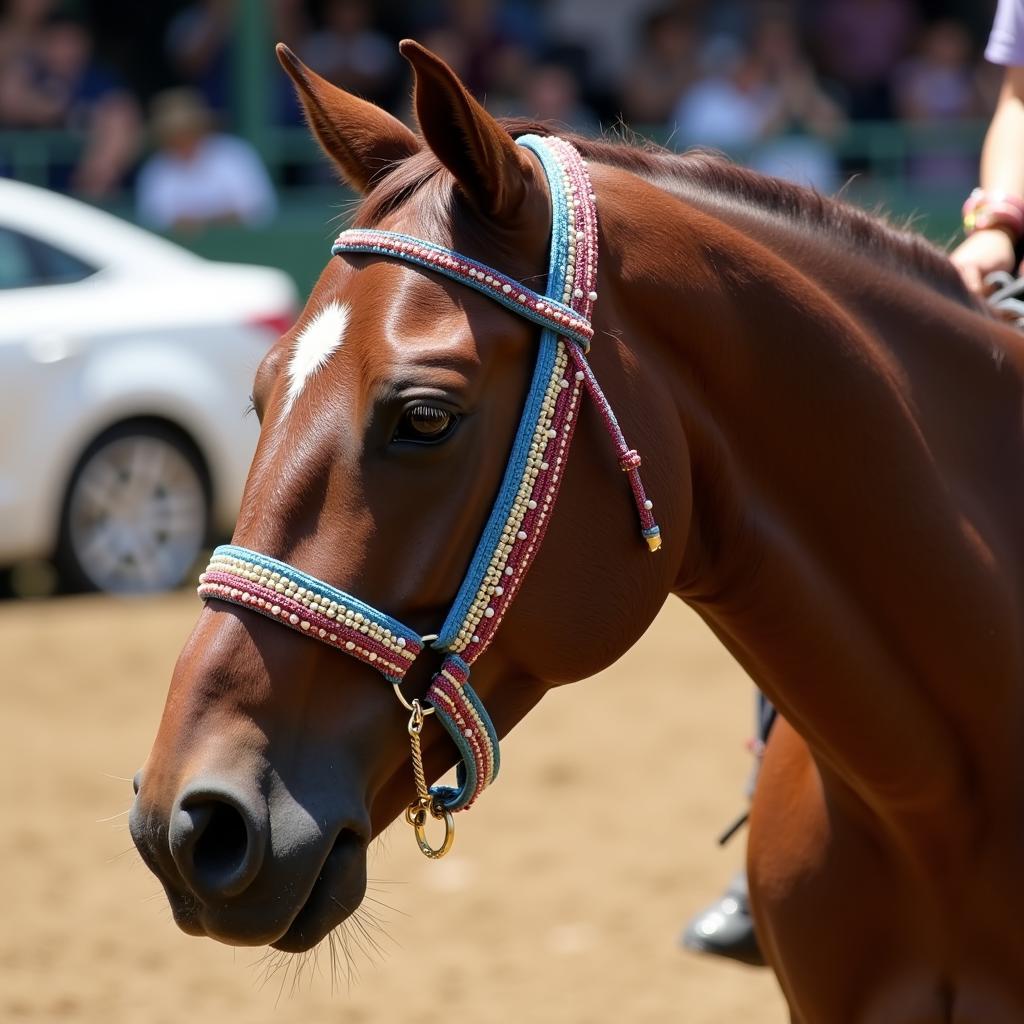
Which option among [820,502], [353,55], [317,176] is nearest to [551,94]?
[353,55]

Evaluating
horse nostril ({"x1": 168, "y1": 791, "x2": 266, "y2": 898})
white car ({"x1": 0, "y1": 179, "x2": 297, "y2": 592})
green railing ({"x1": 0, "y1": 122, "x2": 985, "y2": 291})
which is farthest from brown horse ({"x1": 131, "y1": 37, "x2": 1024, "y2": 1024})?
green railing ({"x1": 0, "y1": 122, "x2": 985, "y2": 291})

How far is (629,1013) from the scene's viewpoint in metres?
5.00

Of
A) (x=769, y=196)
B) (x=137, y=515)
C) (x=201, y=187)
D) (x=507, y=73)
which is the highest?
(x=769, y=196)

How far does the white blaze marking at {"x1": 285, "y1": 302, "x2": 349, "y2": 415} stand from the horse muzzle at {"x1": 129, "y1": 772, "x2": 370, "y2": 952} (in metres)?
0.53

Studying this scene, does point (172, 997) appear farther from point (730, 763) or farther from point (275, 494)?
point (275, 494)

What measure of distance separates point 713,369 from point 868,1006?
3.69 ft

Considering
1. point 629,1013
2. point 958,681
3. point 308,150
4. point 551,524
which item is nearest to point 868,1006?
point 958,681

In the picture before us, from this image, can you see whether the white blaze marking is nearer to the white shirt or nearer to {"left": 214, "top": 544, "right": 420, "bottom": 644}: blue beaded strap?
{"left": 214, "top": 544, "right": 420, "bottom": 644}: blue beaded strap

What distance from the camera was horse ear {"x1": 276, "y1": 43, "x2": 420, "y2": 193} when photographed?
104 inches

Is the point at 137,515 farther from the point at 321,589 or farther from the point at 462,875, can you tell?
the point at 321,589

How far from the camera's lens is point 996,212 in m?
3.23

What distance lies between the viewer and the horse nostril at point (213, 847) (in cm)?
212

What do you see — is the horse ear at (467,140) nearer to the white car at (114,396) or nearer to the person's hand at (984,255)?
the person's hand at (984,255)

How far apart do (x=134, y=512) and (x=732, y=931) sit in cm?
625
